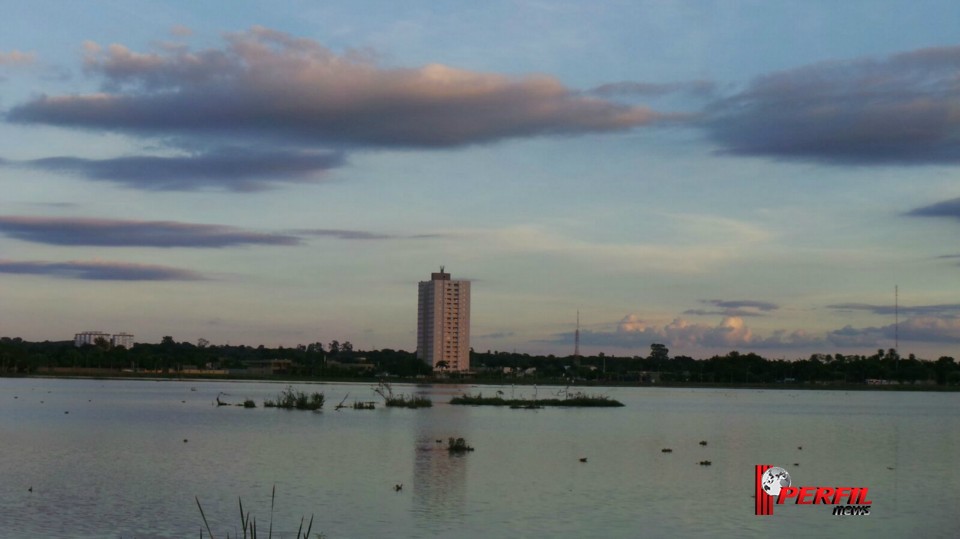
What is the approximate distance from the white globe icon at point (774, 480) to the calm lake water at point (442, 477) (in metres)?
0.94

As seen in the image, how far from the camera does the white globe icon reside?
138 ft

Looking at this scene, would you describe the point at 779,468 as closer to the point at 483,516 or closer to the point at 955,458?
the point at 955,458

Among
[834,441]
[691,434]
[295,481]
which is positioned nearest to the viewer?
[295,481]

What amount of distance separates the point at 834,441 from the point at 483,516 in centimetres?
4942

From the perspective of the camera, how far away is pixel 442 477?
46.2 metres

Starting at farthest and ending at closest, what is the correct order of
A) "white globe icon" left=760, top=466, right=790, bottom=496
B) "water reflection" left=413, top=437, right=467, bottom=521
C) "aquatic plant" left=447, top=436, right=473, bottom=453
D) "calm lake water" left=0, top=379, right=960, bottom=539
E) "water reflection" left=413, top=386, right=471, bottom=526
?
1. "aquatic plant" left=447, top=436, right=473, bottom=453
2. "white globe icon" left=760, top=466, right=790, bottom=496
3. "water reflection" left=413, top=437, right=467, bottom=521
4. "water reflection" left=413, top=386, right=471, bottom=526
5. "calm lake water" left=0, top=379, right=960, bottom=539

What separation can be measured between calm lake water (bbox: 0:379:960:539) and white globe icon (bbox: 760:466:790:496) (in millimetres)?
939

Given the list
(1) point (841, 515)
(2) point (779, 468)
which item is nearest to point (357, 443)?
(2) point (779, 468)

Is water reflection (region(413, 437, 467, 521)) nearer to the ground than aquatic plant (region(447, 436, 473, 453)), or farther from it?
nearer to the ground

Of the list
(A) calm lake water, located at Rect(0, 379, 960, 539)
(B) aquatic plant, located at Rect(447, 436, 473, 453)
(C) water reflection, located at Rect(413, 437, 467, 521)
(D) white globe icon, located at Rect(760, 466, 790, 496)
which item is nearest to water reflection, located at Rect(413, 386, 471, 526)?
(C) water reflection, located at Rect(413, 437, 467, 521)

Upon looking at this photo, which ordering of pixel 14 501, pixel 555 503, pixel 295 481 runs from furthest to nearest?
pixel 295 481 < pixel 555 503 < pixel 14 501

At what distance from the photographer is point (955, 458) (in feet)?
209

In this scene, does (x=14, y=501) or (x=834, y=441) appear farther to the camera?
(x=834, y=441)

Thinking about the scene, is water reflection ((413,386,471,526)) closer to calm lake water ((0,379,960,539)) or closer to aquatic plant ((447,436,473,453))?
calm lake water ((0,379,960,539))
